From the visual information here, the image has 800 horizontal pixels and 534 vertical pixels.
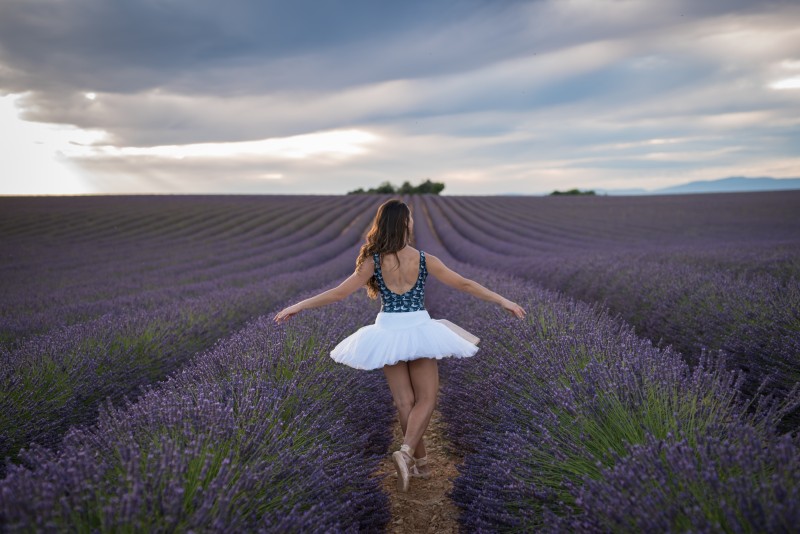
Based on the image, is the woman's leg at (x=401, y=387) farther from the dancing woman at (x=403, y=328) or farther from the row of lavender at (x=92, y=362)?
the row of lavender at (x=92, y=362)

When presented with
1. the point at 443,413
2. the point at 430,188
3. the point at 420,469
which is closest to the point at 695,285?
the point at 443,413

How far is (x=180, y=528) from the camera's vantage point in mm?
1409

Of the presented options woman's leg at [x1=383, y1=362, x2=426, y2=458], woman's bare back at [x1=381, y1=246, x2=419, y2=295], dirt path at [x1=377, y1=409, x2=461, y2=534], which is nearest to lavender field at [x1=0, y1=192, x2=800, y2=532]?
dirt path at [x1=377, y1=409, x2=461, y2=534]

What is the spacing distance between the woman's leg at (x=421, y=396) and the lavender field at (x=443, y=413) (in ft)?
0.89

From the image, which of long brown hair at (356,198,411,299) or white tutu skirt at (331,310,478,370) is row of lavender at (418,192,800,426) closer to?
white tutu skirt at (331,310,478,370)

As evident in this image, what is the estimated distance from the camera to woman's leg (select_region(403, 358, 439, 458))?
110 inches

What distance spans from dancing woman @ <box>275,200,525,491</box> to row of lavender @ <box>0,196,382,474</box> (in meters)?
1.54

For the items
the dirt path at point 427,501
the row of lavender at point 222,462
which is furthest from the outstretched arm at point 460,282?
the dirt path at point 427,501

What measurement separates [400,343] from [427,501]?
912mm

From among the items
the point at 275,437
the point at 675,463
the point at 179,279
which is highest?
the point at 675,463

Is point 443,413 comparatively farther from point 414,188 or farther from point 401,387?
point 414,188

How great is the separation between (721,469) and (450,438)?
7.08 feet

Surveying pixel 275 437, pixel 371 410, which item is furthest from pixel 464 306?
pixel 275 437

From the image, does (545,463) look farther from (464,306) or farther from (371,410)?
(464,306)
